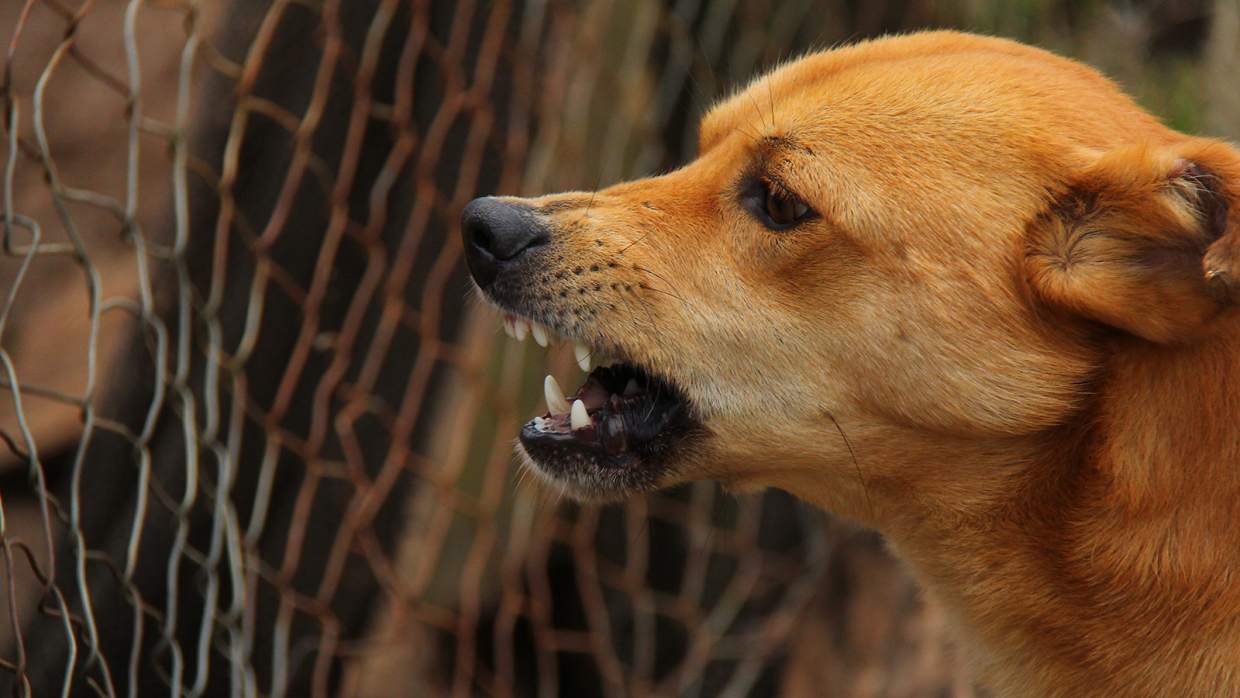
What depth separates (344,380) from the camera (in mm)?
3264

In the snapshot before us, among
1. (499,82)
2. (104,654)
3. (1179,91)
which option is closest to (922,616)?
(499,82)

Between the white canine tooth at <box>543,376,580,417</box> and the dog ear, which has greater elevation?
the dog ear

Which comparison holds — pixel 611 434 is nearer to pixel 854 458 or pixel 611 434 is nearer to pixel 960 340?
pixel 854 458

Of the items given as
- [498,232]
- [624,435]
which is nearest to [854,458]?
[624,435]

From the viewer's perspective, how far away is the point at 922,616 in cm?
381

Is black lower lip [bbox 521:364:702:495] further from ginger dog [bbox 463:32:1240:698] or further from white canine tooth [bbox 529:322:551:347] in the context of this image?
white canine tooth [bbox 529:322:551:347]

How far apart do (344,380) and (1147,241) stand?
2.39 metres

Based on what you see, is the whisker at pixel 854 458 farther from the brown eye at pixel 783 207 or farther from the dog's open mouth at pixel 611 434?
the brown eye at pixel 783 207

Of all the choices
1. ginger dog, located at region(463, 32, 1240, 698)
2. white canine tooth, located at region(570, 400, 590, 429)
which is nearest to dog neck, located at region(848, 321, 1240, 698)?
ginger dog, located at region(463, 32, 1240, 698)

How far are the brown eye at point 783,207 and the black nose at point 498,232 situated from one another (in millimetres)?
498

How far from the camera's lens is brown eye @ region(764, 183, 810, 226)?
2080 millimetres

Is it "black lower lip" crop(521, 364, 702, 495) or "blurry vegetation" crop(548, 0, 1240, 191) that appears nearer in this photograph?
"black lower lip" crop(521, 364, 702, 495)

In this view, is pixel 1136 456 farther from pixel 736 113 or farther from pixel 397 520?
pixel 397 520

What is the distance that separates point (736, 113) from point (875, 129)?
1.57ft
